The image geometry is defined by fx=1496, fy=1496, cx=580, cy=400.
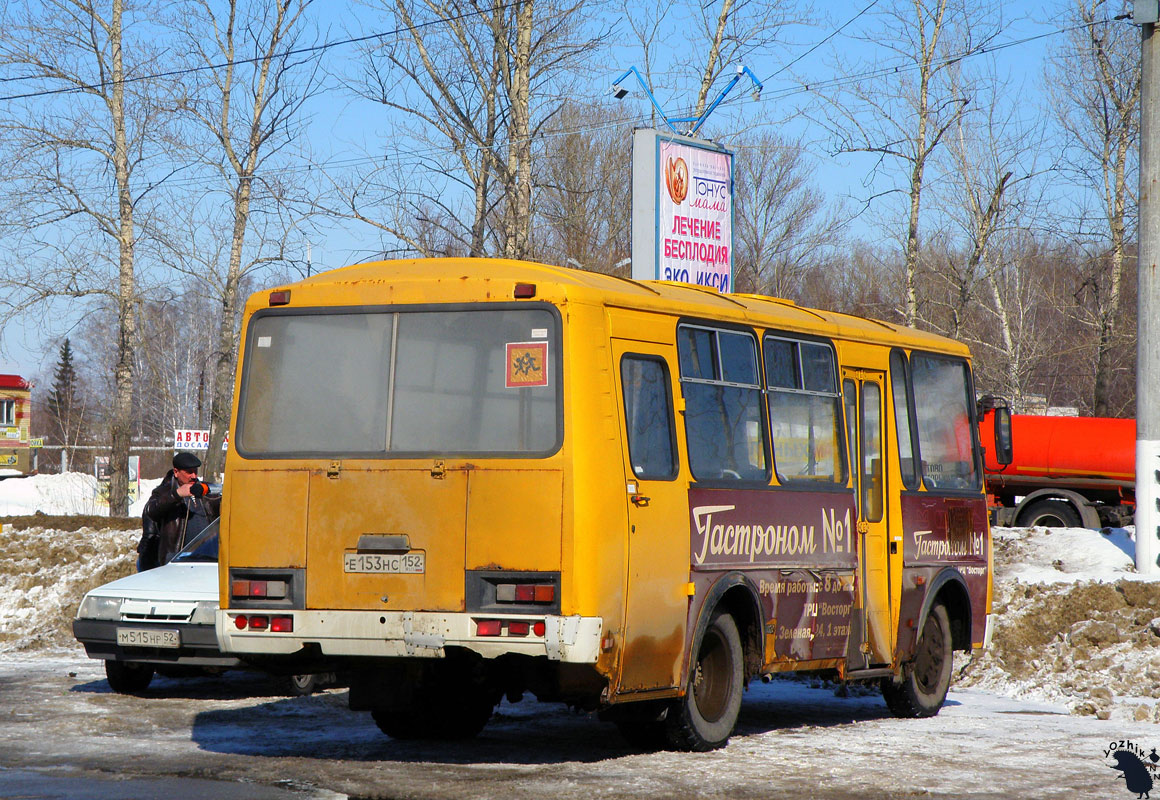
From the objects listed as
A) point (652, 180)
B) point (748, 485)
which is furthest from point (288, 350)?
point (652, 180)

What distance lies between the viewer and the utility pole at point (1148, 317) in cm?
1627

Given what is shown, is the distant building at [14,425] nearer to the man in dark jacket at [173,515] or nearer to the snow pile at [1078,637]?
the man in dark jacket at [173,515]

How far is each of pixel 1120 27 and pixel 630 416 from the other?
1112 inches

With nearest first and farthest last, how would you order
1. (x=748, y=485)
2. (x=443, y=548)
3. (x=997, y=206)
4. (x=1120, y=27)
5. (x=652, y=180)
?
(x=443, y=548), (x=748, y=485), (x=652, y=180), (x=1120, y=27), (x=997, y=206)

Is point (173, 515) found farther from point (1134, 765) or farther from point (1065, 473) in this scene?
point (1065, 473)

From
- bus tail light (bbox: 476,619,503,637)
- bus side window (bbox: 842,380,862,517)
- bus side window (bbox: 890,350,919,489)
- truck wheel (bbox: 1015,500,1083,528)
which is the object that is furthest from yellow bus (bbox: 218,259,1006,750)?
truck wheel (bbox: 1015,500,1083,528)

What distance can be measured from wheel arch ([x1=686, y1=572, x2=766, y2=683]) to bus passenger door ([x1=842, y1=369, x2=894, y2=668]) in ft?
4.66

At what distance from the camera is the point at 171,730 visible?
395 inches

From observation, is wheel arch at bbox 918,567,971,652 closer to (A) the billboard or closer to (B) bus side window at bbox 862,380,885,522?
(B) bus side window at bbox 862,380,885,522

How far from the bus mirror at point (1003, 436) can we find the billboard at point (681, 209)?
18.9 ft

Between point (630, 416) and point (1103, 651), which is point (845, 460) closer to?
point (630, 416)

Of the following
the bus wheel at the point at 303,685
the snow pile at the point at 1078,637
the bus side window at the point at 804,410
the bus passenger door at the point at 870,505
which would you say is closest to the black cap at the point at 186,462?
the bus wheel at the point at 303,685

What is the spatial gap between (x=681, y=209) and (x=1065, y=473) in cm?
1000

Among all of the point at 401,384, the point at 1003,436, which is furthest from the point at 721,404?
the point at 1003,436
